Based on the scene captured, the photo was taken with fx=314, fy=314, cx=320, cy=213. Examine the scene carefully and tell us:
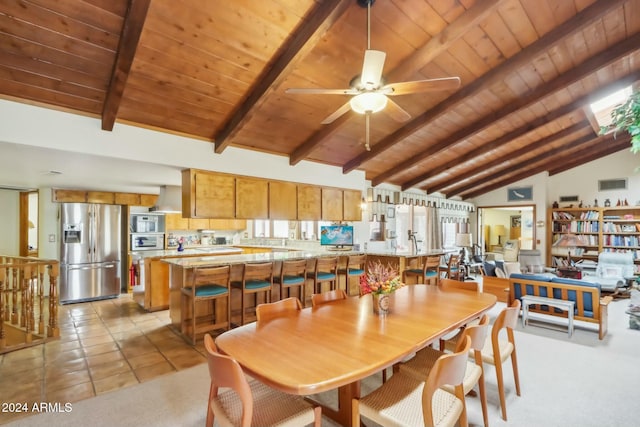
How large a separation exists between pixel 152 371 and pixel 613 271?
800 cm

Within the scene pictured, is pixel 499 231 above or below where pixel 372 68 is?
below

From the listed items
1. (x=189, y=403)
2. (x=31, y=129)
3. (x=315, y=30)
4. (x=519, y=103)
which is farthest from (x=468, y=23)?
(x=31, y=129)

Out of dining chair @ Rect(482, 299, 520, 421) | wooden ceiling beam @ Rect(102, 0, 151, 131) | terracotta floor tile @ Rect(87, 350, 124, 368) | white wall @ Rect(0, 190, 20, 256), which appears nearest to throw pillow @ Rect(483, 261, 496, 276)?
dining chair @ Rect(482, 299, 520, 421)

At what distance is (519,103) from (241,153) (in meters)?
4.11

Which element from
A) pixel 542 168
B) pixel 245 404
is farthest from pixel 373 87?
pixel 542 168

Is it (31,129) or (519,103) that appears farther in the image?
(519,103)

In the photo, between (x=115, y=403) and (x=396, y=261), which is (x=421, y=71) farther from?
(x=115, y=403)

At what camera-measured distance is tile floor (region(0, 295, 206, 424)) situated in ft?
8.63

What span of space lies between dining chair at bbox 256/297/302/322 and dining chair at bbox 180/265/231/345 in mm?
1572

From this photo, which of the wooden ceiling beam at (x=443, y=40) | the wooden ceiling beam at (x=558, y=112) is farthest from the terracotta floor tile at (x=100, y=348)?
the wooden ceiling beam at (x=558, y=112)

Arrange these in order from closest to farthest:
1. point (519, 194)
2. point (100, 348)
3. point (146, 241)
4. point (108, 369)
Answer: point (108, 369) → point (100, 348) → point (146, 241) → point (519, 194)

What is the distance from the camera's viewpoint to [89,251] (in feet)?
19.2

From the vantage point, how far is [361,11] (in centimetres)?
264

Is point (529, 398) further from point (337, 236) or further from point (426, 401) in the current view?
point (337, 236)
